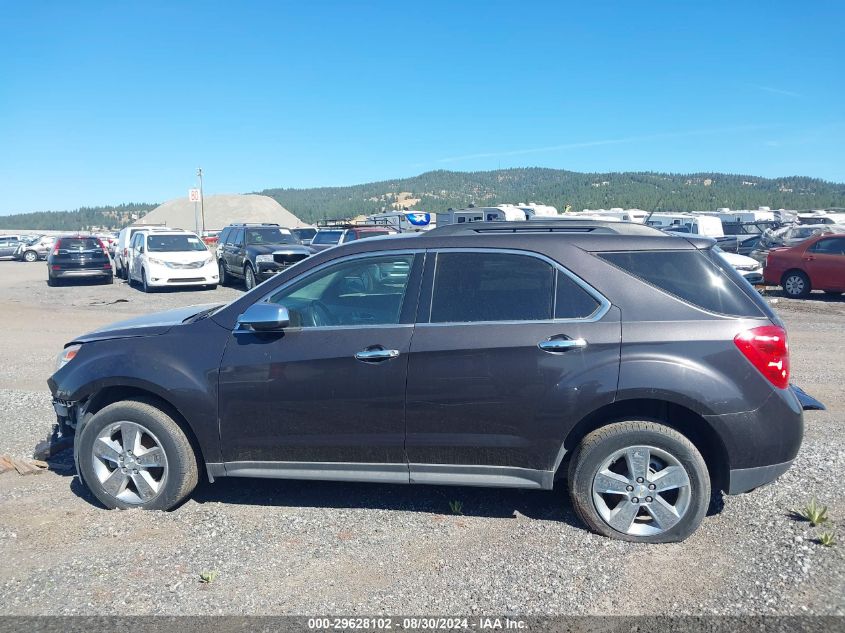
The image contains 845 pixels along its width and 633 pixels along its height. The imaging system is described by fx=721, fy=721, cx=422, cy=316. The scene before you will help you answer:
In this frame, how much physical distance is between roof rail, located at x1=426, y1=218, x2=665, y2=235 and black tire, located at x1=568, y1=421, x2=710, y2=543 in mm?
1224

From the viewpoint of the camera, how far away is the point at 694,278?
4.24 metres

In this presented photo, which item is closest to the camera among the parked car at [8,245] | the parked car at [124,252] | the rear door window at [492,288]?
the rear door window at [492,288]

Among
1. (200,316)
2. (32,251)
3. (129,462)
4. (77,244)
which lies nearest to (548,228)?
(200,316)

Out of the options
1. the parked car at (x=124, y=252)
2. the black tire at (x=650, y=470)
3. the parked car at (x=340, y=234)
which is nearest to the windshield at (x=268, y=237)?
the parked car at (x=340, y=234)

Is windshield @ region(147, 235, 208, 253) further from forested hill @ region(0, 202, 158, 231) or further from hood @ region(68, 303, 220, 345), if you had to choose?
forested hill @ region(0, 202, 158, 231)

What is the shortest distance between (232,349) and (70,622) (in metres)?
1.70

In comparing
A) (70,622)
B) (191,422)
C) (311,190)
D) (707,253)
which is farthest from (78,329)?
(311,190)

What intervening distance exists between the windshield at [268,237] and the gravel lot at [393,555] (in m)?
14.6

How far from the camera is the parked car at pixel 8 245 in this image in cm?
4482

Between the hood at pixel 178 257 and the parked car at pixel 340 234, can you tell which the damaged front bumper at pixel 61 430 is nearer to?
the parked car at pixel 340 234

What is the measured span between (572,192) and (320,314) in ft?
310

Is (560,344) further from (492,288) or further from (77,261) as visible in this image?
(77,261)

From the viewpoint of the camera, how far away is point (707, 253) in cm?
430

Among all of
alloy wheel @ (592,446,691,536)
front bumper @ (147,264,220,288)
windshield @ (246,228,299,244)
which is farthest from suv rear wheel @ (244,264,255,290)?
alloy wheel @ (592,446,691,536)
